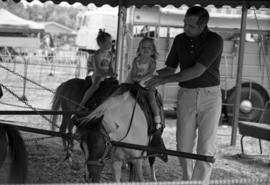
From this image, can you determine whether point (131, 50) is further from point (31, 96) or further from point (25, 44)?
point (25, 44)

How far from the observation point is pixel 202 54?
4547mm

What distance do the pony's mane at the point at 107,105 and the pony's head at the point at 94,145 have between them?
0.08 meters

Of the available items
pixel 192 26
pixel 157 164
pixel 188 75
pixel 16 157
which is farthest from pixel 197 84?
pixel 157 164

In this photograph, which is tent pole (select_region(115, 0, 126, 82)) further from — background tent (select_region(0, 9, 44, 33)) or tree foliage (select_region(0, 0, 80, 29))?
tree foliage (select_region(0, 0, 80, 29))

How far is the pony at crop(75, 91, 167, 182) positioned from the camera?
3996mm

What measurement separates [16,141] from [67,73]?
18.3m

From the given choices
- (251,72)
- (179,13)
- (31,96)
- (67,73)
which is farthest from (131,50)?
(67,73)

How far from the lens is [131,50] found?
12594 mm

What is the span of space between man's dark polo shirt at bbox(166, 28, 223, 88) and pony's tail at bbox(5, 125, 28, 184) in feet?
5.29

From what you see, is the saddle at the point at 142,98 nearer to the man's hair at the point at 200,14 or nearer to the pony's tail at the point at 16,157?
the man's hair at the point at 200,14

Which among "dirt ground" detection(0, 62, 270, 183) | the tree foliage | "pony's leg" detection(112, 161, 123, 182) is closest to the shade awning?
"dirt ground" detection(0, 62, 270, 183)

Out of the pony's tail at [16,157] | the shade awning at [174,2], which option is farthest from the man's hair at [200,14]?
the shade awning at [174,2]

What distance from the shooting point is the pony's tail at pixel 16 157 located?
14.4 ft

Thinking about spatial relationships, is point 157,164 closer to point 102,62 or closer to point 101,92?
point 101,92
